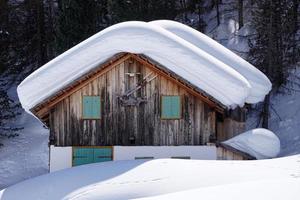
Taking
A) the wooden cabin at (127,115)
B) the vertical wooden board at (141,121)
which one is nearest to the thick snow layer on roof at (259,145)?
the wooden cabin at (127,115)

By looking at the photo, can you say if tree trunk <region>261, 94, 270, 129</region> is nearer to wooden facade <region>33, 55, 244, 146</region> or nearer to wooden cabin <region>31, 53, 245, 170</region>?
wooden cabin <region>31, 53, 245, 170</region>

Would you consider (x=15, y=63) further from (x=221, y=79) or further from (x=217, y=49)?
(x=221, y=79)

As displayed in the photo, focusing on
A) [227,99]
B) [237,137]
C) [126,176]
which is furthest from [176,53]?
[126,176]

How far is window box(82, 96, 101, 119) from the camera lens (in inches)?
703

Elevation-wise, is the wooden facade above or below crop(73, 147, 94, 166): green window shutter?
above

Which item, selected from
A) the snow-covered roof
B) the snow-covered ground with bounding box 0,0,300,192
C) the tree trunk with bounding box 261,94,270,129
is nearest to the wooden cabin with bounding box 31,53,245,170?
the snow-covered roof

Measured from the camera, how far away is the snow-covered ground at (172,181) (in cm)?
805

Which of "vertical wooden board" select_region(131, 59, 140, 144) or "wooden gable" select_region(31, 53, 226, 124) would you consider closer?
"wooden gable" select_region(31, 53, 226, 124)

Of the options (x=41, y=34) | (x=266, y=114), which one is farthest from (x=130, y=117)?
(x=41, y=34)

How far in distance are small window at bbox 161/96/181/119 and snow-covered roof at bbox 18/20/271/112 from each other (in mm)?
1320

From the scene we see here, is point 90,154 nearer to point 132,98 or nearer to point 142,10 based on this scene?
point 132,98

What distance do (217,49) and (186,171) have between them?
9509 millimetres

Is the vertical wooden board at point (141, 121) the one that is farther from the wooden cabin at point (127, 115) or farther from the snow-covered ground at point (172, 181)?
the snow-covered ground at point (172, 181)

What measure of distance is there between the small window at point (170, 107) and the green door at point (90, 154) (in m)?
2.19
